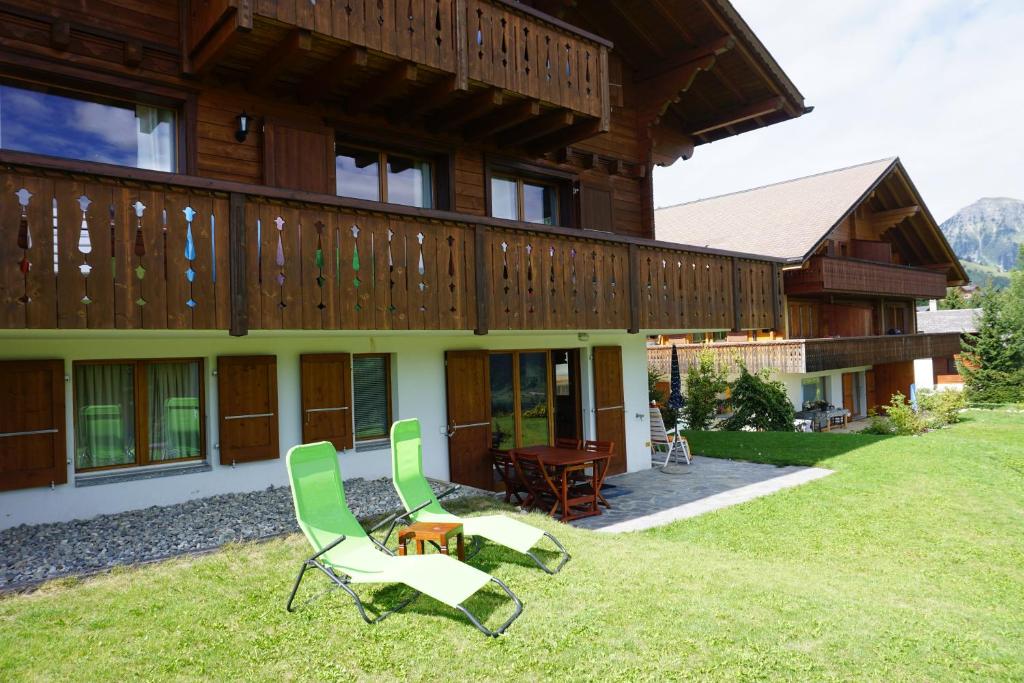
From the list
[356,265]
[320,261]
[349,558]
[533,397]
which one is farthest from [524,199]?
[349,558]

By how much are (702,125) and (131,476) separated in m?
12.5

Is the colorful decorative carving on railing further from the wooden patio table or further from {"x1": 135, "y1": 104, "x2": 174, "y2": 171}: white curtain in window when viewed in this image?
the wooden patio table

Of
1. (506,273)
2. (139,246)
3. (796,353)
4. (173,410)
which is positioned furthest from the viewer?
(796,353)

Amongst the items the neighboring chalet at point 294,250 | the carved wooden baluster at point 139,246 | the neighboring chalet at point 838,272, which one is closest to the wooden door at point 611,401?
the neighboring chalet at point 294,250

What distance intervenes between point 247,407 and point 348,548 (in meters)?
3.34

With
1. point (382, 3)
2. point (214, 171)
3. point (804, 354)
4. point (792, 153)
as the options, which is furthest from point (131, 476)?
point (792, 153)

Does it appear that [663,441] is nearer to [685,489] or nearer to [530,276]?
[685,489]

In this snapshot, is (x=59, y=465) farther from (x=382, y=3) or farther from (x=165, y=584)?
(x=382, y=3)

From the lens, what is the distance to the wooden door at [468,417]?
10.2 meters

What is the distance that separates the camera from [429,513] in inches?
275

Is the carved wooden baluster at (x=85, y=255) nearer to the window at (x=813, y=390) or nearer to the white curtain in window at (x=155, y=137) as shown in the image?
the white curtain in window at (x=155, y=137)

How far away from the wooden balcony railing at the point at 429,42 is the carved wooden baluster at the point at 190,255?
215 cm

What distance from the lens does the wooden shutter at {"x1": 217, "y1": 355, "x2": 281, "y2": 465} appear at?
8203mm

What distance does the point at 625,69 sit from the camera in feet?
44.6
